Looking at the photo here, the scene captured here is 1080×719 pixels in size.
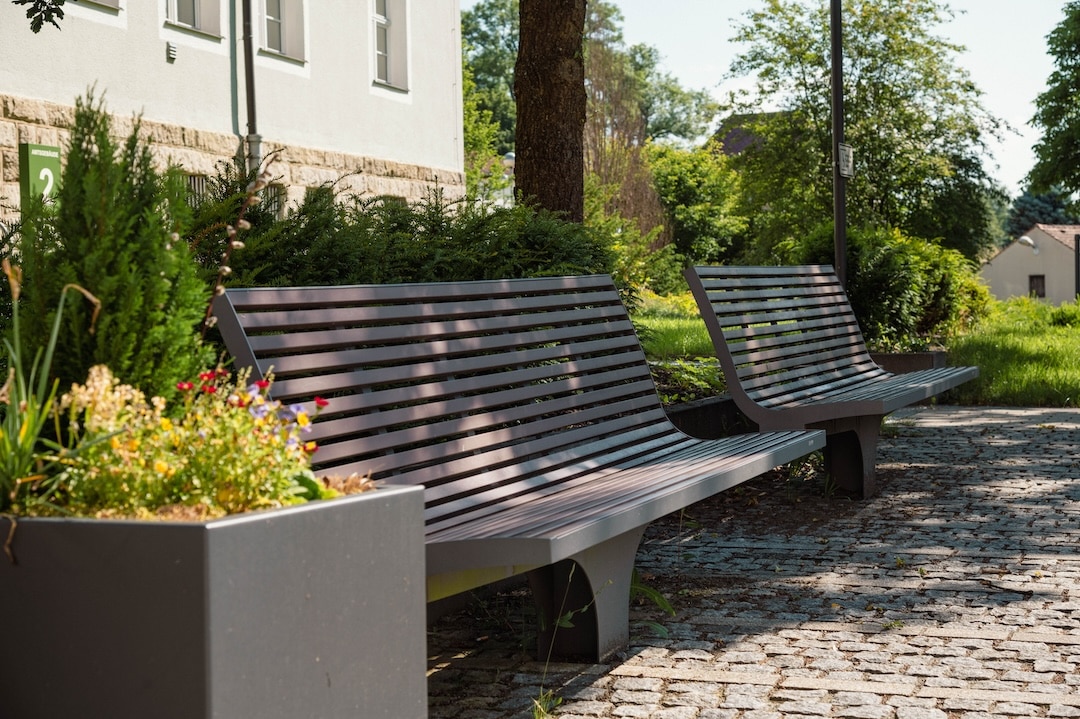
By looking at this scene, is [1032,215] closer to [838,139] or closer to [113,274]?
[838,139]

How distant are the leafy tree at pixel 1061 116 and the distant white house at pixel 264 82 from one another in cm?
2307

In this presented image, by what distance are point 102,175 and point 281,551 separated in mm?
1015

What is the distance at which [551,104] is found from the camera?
30.3 ft

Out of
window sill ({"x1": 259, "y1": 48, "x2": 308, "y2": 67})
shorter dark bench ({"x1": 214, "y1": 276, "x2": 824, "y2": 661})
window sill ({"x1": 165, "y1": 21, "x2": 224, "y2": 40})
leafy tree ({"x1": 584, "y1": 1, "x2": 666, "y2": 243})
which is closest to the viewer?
shorter dark bench ({"x1": 214, "y1": 276, "x2": 824, "y2": 661})

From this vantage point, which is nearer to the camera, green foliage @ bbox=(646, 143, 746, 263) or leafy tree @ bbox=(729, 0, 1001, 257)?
→ leafy tree @ bbox=(729, 0, 1001, 257)

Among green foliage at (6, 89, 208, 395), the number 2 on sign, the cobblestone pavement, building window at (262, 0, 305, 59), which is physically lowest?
the cobblestone pavement

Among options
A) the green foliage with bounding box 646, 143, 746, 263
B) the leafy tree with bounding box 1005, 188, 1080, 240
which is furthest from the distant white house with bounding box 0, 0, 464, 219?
the leafy tree with bounding box 1005, 188, 1080, 240

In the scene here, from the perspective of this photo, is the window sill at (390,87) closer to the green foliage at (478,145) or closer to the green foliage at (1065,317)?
the green foliage at (1065,317)

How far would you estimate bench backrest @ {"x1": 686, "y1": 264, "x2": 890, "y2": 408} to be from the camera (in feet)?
21.6

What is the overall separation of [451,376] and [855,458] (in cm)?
352

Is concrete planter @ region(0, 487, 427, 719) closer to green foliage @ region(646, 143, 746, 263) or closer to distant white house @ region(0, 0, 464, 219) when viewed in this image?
distant white house @ region(0, 0, 464, 219)

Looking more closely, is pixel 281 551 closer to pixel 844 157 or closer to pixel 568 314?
pixel 568 314

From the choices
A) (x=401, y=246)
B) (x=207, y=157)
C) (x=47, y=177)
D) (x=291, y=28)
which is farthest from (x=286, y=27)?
(x=401, y=246)

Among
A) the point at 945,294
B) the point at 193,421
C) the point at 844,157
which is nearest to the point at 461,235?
the point at 193,421
